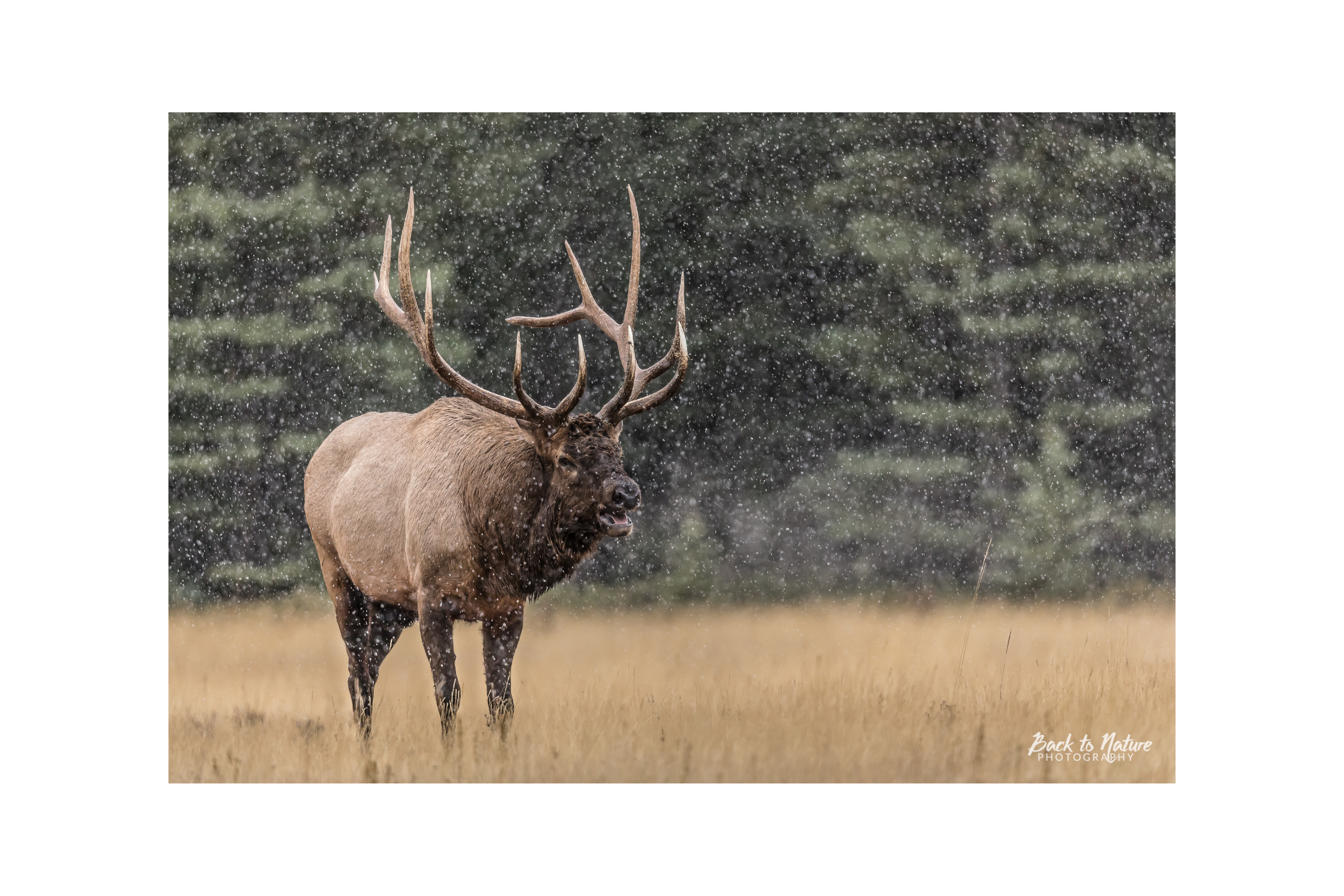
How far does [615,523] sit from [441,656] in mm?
1063

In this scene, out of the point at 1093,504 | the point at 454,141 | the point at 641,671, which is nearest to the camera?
the point at 641,671

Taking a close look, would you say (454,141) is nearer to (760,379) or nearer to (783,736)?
(760,379)

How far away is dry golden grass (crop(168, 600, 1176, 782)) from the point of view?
6.38 metres

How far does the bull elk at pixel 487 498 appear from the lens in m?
6.23

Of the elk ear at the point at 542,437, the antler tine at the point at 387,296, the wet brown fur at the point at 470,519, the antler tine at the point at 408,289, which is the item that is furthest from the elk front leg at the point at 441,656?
the antler tine at the point at 387,296

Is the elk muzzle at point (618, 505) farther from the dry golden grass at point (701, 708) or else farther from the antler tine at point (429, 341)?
the dry golden grass at point (701, 708)

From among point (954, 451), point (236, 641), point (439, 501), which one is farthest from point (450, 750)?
point (954, 451)

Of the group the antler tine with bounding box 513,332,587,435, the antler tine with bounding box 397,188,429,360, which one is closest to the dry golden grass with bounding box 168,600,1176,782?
the antler tine with bounding box 513,332,587,435

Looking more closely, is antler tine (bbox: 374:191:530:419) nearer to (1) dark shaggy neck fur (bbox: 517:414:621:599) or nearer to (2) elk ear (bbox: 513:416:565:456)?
(2) elk ear (bbox: 513:416:565:456)

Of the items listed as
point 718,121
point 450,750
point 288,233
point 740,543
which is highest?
point 718,121

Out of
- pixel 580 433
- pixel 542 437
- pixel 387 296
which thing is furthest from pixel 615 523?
pixel 387 296

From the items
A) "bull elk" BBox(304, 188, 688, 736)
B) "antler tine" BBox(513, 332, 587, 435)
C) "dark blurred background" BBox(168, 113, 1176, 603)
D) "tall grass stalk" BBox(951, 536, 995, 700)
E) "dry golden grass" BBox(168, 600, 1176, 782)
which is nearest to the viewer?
"antler tine" BBox(513, 332, 587, 435)

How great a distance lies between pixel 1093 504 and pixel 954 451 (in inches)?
39.5

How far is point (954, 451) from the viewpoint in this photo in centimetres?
1007
